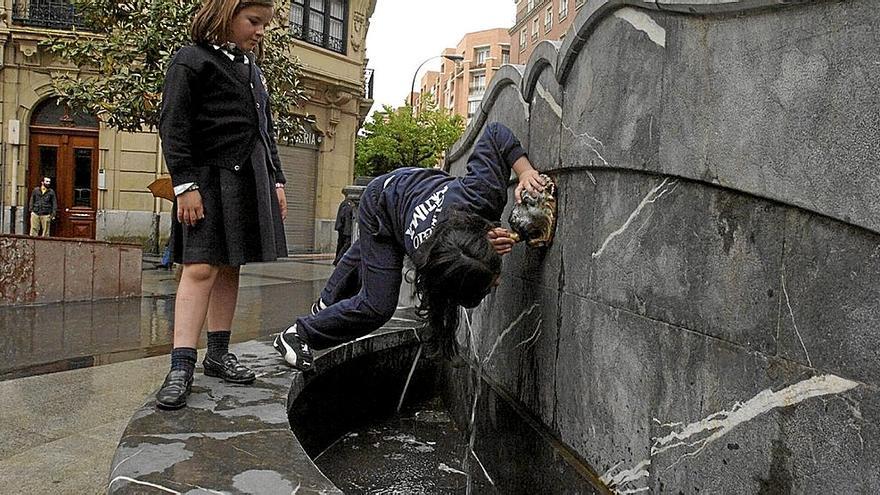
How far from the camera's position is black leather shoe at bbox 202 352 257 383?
2785 millimetres

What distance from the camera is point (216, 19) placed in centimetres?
262

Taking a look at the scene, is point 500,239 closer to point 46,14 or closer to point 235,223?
point 235,223

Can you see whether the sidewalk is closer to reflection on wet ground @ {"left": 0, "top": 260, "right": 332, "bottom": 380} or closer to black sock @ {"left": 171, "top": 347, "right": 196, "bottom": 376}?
reflection on wet ground @ {"left": 0, "top": 260, "right": 332, "bottom": 380}

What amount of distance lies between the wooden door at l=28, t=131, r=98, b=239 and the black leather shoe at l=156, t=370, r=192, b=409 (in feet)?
55.5

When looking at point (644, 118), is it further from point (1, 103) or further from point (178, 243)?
point (1, 103)

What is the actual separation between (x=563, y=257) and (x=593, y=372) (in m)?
0.47

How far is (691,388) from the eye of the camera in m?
1.65

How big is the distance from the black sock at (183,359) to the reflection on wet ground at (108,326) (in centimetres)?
266

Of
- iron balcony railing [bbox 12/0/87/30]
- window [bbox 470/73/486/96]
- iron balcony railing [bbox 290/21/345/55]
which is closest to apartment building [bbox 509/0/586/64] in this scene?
window [bbox 470/73/486/96]

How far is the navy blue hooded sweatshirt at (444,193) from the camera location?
259cm

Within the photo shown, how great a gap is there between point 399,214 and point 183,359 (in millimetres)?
988

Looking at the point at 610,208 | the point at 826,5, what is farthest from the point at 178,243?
the point at 826,5

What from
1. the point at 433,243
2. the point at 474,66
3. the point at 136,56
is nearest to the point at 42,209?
the point at 136,56

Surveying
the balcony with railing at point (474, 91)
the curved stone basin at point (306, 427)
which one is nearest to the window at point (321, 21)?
the curved stone basin at point (306, 427)
